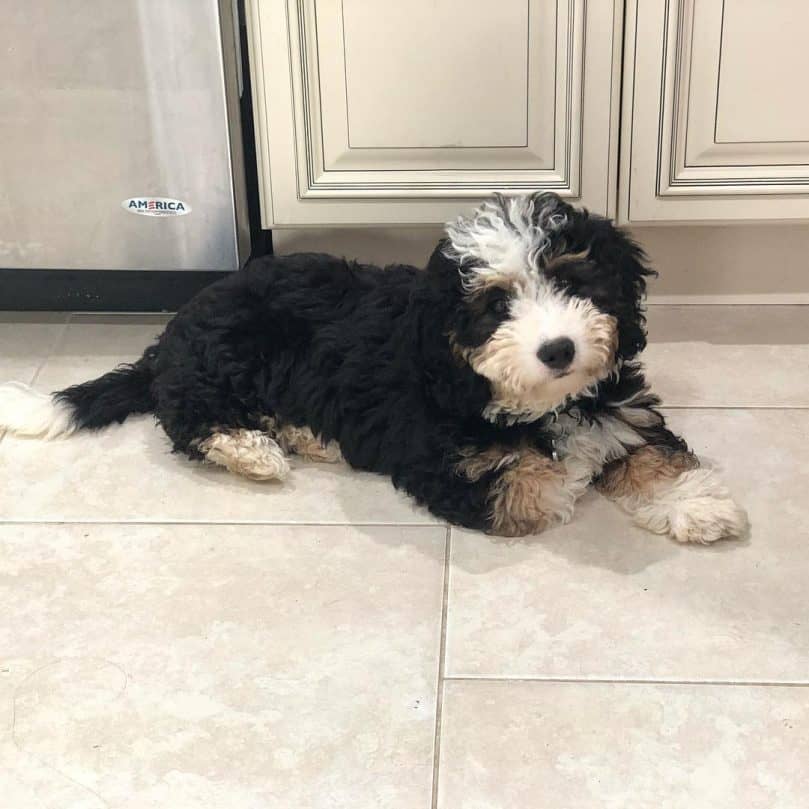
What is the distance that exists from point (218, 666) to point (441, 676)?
324mm

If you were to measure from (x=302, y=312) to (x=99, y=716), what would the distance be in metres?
0.85

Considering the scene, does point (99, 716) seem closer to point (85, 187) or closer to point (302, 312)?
point (302, 312)

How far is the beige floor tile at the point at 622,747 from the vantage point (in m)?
1.48

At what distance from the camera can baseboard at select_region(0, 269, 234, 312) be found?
2635 millimetres

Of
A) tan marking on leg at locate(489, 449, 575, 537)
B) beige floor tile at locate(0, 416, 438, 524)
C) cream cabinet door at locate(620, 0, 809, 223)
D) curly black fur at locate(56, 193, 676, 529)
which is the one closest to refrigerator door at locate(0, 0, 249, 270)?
curly black fur at locate(56, 193, 676, 529)

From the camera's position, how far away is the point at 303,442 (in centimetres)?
225

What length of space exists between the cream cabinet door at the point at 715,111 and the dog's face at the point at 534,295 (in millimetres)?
640

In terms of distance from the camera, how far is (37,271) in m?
2.64

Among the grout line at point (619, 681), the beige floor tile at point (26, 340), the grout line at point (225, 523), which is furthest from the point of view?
the beige floor tile at point (26, 340)

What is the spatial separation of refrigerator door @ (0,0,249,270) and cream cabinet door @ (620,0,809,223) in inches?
32.4

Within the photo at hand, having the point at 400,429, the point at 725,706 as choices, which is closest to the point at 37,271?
the point at 400,429

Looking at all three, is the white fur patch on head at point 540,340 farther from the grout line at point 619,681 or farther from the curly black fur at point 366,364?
the grout line at point 619,681

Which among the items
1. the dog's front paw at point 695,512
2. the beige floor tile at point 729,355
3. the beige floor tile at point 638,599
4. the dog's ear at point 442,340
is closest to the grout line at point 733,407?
the beige floor tile at point 729,355

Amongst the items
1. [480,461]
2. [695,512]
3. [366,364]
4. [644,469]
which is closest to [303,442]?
[366,364]
